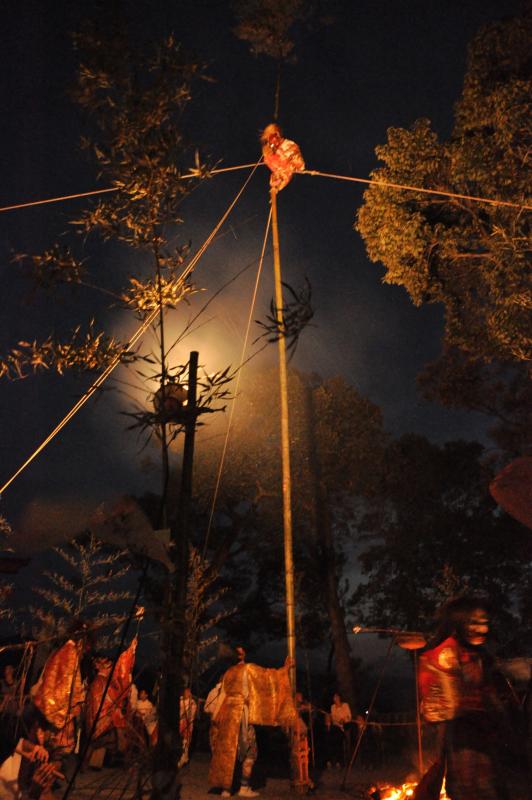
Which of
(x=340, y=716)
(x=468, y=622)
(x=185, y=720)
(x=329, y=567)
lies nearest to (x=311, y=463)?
(x=329, y=567)

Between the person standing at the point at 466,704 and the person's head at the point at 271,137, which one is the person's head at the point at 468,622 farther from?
the person's head at the point at 271,137

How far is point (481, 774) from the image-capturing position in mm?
4430

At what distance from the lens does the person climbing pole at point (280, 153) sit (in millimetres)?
10008

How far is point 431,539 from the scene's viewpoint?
2286 cm

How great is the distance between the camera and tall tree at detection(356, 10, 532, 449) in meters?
10.8

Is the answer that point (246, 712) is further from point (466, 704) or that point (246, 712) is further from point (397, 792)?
point (466, 704)

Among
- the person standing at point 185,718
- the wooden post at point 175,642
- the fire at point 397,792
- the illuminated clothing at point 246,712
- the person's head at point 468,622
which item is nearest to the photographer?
the wooden post at point 175,642

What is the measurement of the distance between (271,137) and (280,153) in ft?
0.94

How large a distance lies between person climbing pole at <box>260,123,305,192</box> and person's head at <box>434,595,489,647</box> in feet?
23.4

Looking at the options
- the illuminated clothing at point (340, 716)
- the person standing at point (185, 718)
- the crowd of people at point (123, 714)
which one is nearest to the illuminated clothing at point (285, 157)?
the crowd of people at point (123, 714)

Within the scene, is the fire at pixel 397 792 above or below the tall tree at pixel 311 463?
below

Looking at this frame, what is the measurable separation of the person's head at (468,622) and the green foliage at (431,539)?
1737 centimetres

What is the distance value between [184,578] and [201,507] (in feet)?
59.6

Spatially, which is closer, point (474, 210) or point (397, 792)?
point (397, 792)
